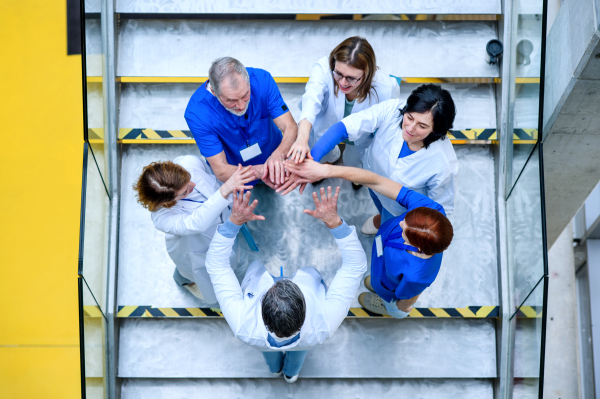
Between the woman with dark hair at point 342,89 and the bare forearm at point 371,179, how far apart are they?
232mm

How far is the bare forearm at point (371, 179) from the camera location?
113 inches

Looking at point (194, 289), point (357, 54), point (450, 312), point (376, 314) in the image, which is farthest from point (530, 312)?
point (194, 289)

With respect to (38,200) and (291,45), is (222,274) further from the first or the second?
(38,200)

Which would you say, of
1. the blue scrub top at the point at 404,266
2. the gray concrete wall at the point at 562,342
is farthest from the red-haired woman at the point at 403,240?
the gray concrete wall at the point at 562,342

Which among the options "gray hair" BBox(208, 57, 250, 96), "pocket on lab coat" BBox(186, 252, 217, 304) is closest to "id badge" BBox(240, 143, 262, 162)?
"gray hair" BBox(208, 57, 250, 96)

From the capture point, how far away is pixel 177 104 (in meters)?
3.84

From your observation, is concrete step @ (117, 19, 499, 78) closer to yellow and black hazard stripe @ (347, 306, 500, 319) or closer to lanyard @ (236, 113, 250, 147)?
lanyard @ (236, 113, 250, 147)

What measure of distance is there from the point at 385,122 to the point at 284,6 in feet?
4.84

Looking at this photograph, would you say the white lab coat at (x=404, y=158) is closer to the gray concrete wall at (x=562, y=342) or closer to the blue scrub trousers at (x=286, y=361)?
the blue scrub trousers at (x=286, y=361)

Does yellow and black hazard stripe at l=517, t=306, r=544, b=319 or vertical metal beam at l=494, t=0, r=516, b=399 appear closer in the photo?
yellow and black hazard stripe at l=517, t=306, r=544, b=319

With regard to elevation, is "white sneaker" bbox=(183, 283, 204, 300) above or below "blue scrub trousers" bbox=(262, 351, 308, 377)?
above

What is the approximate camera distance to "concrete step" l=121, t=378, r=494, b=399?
366 cm

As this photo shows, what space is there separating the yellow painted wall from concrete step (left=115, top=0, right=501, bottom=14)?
1210 mm

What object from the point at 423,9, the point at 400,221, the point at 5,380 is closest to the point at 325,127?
the point at 400,221
